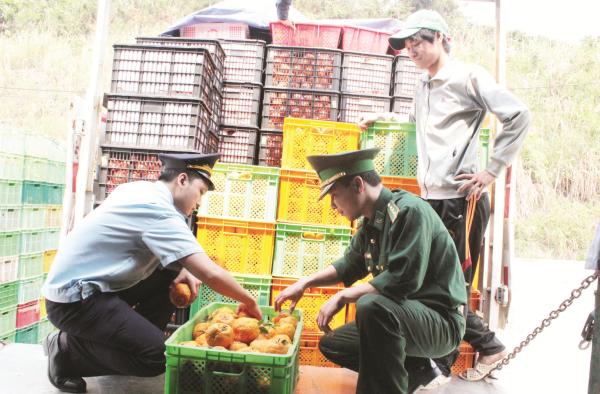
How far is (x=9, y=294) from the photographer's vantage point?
6.36 meters

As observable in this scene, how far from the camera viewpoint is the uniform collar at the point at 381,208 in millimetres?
3064

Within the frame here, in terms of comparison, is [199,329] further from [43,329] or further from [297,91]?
[43,329]

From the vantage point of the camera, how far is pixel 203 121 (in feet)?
17.0

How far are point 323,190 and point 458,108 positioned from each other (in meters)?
1.45

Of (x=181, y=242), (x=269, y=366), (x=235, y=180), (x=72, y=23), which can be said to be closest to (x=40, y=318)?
(x=235, y=180)

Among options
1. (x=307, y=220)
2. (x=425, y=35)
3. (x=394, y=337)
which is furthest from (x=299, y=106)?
(x=394, y=337)

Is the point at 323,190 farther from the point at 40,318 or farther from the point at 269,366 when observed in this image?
the point at 40,318

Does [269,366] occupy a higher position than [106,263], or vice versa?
[106,263]

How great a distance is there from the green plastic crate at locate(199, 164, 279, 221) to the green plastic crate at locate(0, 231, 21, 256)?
3011 mm

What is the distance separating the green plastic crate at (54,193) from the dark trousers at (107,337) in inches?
178

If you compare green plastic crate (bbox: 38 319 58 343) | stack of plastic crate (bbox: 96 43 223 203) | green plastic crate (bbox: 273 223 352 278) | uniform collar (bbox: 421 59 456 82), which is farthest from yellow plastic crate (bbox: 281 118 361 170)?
green plastic crate (bbox: 38 319 58 343)

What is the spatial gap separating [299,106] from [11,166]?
347 cm

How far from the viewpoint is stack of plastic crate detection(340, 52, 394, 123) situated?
589cm

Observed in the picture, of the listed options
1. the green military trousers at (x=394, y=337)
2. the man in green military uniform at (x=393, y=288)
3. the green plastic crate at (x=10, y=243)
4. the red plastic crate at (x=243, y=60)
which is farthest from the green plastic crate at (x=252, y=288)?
the green plastic crate at (x=10, y=243)
